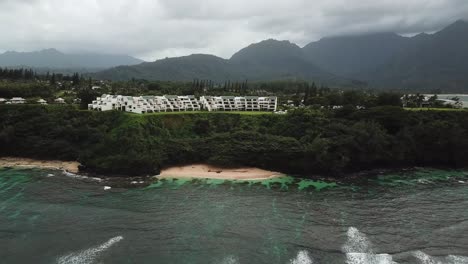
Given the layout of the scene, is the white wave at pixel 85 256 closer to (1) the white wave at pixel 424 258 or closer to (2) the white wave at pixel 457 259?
(1) the white wave at pixel 424 258

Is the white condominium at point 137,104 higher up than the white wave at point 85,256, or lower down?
higher up

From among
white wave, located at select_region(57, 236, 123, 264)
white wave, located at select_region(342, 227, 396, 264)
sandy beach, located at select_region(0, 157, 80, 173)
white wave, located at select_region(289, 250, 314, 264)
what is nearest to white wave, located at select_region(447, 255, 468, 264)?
white wave, located at select_region(342, 227, 396, 264)

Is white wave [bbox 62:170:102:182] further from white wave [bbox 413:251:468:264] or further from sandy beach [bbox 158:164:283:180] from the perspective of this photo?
white wave [bbox 413:251:468:264]

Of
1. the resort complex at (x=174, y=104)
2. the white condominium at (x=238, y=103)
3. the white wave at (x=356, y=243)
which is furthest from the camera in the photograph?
the white condominium at (x=238, y=103)

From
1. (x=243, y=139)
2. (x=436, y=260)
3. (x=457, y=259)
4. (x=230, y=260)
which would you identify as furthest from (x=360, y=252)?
(x=243, y=139)

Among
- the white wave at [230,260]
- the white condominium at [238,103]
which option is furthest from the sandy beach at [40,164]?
the white wave at [230,260]

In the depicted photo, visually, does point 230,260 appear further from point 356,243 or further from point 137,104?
point 137,104
